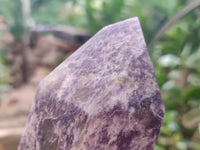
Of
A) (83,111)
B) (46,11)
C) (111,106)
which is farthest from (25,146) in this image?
(46,11)

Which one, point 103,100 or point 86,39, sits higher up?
point 86,39

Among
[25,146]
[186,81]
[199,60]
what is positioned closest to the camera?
[25,146]

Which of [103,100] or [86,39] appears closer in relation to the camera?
[103,100]

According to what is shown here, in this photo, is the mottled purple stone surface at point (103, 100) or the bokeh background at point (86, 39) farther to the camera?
the bokeh background at point (86, 39)

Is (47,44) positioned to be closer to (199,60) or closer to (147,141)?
(199,60)

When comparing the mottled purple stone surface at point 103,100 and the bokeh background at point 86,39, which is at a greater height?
the bokeh background at point 86,39
